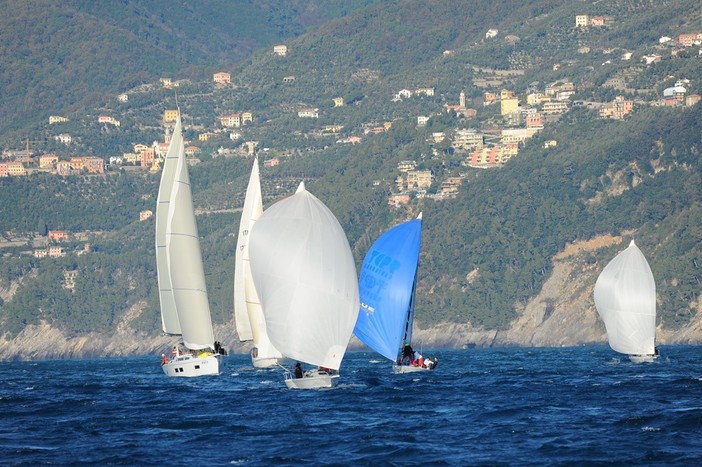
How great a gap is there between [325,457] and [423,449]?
321 centimetres

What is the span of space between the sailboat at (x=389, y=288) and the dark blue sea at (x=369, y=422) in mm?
2140

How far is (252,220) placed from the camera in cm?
10369

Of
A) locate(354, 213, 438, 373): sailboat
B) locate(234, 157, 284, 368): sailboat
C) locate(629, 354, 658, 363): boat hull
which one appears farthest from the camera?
locate(629, 354, 658, 363): boat hull

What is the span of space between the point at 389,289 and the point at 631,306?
79.3ft

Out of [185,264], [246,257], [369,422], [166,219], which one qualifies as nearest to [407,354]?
[185,264]

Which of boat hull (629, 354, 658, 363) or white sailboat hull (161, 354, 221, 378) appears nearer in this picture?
white sailboat hull (161, 354, 221, 378)

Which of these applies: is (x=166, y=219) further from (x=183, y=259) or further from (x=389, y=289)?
(x=389, y=289)

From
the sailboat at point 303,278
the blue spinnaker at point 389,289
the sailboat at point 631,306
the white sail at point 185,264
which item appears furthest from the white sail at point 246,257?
the sailboat at point 303,278

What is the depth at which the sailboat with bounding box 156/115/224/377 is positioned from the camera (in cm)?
8988

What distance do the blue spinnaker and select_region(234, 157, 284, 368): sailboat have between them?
15.8 m

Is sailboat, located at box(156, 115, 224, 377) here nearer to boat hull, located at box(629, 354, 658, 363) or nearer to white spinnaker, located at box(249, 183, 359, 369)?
white spinnaker, located at box(249, 183, 359, 369)

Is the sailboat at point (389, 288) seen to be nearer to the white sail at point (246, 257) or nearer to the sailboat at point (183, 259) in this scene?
the sailboat at point (183, 259)

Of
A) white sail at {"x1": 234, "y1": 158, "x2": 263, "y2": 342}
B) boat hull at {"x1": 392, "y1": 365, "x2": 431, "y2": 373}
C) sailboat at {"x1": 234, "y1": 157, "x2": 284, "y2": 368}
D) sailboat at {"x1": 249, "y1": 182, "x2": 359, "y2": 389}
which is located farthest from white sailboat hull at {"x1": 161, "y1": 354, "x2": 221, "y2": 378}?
sailboat at {"x1": 249, "y1": 182, "x2": 359, "y2": 389}

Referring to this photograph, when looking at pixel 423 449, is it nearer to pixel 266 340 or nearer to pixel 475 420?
pixel 475 420
